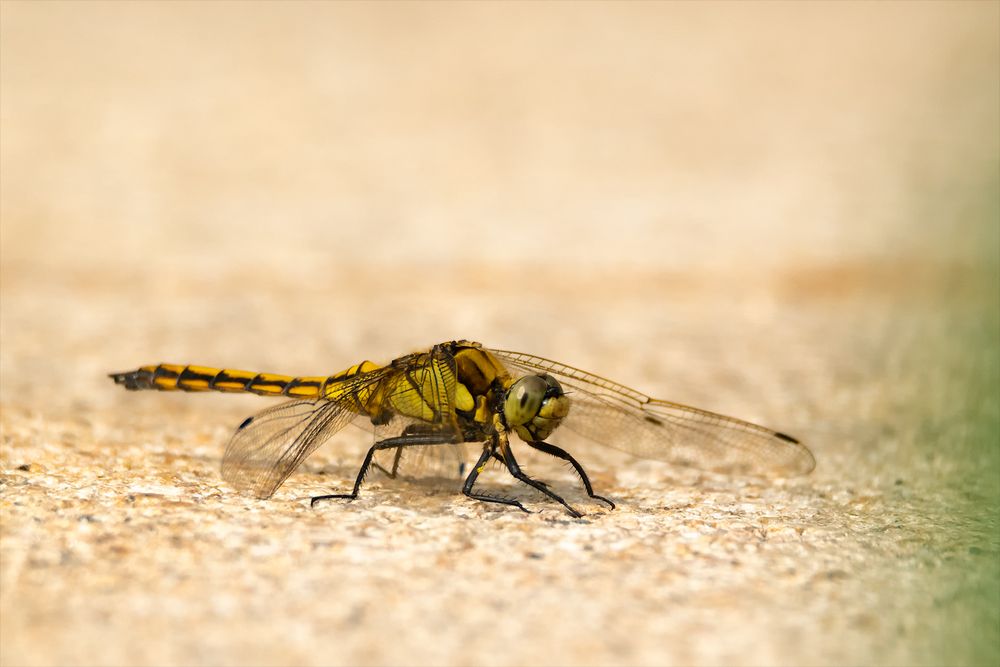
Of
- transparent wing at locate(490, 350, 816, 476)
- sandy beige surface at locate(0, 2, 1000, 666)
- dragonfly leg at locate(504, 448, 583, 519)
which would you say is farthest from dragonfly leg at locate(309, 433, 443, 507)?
transparent wing at locate(490, 350, 816, 476)

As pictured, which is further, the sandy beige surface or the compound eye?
the compound eye

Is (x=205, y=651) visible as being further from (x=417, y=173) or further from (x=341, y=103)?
(x=341, y=103)

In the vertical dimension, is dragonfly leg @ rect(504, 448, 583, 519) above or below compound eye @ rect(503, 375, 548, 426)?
below

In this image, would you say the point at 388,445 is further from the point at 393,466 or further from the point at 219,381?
the point at 219,381

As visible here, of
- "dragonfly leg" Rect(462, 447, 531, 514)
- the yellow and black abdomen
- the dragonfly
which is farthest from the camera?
the yellow and black abdomen

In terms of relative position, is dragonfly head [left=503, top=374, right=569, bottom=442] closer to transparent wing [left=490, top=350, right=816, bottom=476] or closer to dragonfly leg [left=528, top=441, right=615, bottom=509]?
dragonfly leg [left=528, top=441, right=615, bottom=509]

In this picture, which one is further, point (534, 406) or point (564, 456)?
point (564, 456)

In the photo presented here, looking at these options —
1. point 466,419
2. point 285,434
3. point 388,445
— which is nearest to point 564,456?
point 466,419
